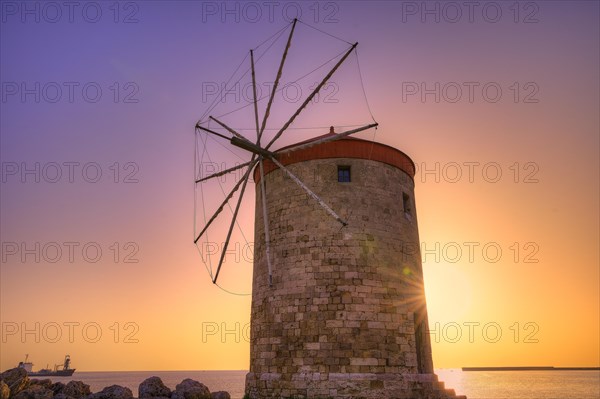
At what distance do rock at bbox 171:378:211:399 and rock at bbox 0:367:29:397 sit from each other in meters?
4.98

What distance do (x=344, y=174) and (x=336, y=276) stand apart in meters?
3.08

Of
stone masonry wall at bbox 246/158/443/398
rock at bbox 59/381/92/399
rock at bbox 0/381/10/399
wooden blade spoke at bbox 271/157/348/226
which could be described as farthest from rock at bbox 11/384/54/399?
wooden blade spoke at bbox 271/157/348/226

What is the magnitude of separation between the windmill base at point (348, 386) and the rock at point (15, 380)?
8.28 m

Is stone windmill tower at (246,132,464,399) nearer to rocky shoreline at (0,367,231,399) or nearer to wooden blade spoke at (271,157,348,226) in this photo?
wooden blade spoke at (271,157,348,226)

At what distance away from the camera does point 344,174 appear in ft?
46.6

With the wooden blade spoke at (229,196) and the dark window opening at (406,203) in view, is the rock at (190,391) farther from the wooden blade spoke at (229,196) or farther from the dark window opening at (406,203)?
the dark window opening at (406,203)

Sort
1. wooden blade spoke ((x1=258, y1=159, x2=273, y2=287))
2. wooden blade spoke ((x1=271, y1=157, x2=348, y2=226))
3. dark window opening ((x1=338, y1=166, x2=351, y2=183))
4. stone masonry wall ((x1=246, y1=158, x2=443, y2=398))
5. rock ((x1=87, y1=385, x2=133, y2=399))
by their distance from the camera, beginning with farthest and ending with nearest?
rock ((x1=87, y1=385, x2=133, y2=399)), dark window opening ((x1=338, y1=166, x2=351, y2=183)), wooden blade spoke ((x1=258, y1=159, x2=273, y2=287)), wooden blade spoke ((x1=271, y1=157, x2=348, y2=226)), stone masonry wall ((x1=246, y1=158, x2=443, y2=398))

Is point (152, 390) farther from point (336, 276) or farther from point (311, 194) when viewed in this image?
point (311, 194)

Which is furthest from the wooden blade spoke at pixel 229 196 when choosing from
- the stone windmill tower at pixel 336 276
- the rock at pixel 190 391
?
the rock at pixel 190 391

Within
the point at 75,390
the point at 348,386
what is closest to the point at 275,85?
the point at 348,386

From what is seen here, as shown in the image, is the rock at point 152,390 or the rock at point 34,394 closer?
the rock at point 34,394

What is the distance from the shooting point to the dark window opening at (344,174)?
1411 cm

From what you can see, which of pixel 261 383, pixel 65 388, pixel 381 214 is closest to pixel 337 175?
pixel 381 214

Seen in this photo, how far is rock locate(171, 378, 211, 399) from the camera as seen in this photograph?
14867 millimetres
